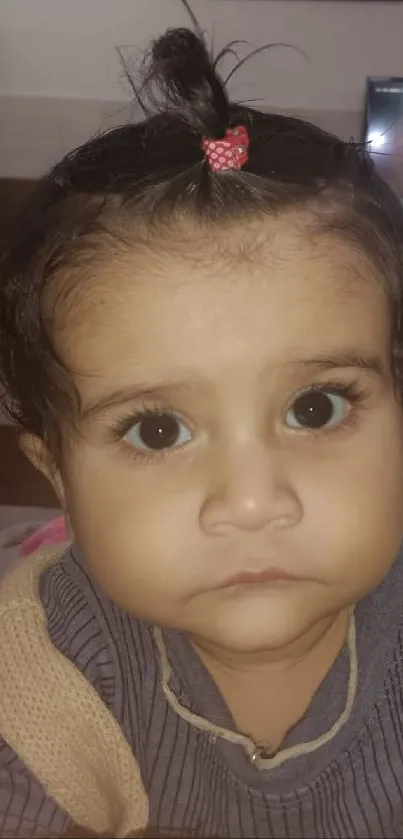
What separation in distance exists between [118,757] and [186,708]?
0.19 feet

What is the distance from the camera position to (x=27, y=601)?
71 centimetres

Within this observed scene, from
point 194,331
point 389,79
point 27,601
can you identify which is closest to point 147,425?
point 194,331

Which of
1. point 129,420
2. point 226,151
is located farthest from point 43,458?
point 226,151

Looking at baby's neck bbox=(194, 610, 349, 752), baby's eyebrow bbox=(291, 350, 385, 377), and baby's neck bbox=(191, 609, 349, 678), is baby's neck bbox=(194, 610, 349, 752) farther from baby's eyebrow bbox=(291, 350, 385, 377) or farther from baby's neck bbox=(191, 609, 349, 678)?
baby's eyebrow bbox=(291, 350, 385, 377)

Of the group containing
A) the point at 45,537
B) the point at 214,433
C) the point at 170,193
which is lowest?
the point at 45,537

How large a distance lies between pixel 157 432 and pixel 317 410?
9cm

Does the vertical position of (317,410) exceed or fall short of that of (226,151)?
it falls short

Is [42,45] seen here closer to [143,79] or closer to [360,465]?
[143,79]

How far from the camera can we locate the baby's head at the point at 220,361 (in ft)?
1.78

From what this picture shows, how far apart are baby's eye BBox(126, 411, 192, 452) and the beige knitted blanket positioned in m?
0.19

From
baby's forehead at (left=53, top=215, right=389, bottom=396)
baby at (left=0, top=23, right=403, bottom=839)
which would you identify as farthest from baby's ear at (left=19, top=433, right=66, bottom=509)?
baby's forehead at (left=53, top=215, right=389, bottom=396)

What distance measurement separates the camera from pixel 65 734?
678 millimetres

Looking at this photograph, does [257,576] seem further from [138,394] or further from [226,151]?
[226,151]

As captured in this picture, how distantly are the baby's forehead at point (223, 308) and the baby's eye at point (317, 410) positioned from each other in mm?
31
